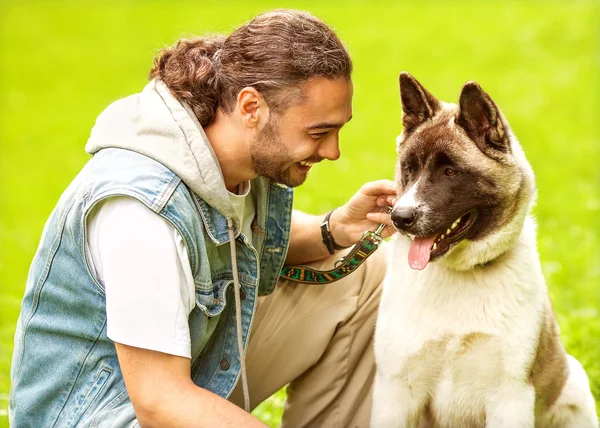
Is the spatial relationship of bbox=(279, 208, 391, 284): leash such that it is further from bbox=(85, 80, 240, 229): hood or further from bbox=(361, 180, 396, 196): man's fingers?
bbox=(85, 80, 240, 229): hood

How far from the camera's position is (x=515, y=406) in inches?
126

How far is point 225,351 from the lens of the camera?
331 centimetres

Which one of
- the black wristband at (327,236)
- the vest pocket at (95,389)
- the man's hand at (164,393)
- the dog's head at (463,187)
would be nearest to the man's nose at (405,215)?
the dog's head at (463,187)

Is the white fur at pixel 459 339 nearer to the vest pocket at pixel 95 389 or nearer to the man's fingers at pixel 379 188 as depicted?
the man's fingers at pixel 379 188

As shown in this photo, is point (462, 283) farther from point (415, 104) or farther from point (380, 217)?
point (415, 104)

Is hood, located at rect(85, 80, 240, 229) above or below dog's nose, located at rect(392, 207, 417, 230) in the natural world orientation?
above

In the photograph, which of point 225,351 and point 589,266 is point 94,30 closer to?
point 589,266

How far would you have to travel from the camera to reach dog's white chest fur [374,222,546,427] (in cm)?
322

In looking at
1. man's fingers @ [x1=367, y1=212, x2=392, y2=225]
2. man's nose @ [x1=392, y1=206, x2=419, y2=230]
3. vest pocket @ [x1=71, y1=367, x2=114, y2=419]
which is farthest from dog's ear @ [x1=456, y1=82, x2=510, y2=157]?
vest pocket @ [x1=71, y1=367, x2=114, y2=419]

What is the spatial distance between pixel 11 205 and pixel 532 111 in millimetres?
5882

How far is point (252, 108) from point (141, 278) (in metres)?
0.77

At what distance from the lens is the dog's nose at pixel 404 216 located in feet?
10.1

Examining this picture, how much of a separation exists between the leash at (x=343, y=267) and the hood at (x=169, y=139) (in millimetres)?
693

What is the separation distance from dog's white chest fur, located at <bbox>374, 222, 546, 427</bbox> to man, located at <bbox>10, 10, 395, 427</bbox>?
376mm
